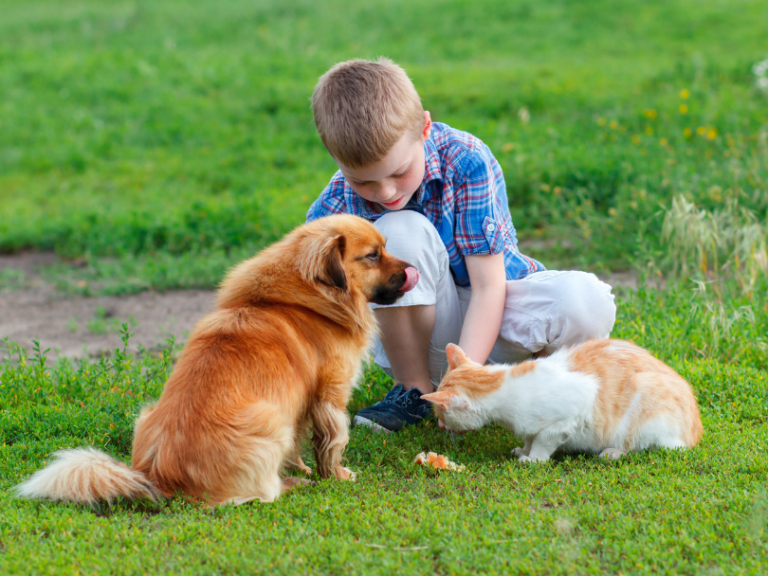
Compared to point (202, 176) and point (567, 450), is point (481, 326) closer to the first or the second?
point (567, 450)

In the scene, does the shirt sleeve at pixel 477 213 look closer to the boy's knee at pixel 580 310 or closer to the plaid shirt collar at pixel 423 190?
the plaid shirt collar at pixel 423 190

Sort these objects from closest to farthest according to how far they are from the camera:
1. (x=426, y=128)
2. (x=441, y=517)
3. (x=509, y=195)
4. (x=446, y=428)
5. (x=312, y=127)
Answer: (x=441, y=517), (x=426, y=128), (x=446, y=428), (x=509, y=195), (x=312, y=127)

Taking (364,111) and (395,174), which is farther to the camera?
(395,174)

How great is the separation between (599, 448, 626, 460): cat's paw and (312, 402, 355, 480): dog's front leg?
1.11 meters

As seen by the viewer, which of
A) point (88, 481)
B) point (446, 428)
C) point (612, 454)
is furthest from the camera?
point (446, 428)

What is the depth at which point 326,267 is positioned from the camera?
2.97 meters

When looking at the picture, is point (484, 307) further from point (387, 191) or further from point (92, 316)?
point (92, 316)

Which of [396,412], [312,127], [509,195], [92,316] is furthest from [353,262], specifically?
[312,127]

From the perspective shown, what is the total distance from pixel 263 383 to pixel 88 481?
0.76 metres

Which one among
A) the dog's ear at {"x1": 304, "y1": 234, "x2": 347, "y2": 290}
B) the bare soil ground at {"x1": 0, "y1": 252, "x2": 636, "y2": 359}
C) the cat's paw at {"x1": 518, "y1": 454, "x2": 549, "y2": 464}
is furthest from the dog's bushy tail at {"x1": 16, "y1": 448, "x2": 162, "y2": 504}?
the bare soil ground at {"x1": 0, "y1": 252, "x2": 636, "y2": 359}

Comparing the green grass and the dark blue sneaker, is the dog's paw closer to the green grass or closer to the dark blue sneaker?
the green grass

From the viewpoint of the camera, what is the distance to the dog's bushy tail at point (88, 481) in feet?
8.71

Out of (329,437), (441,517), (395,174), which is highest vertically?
(395,174)

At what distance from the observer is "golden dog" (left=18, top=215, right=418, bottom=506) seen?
104 inches
